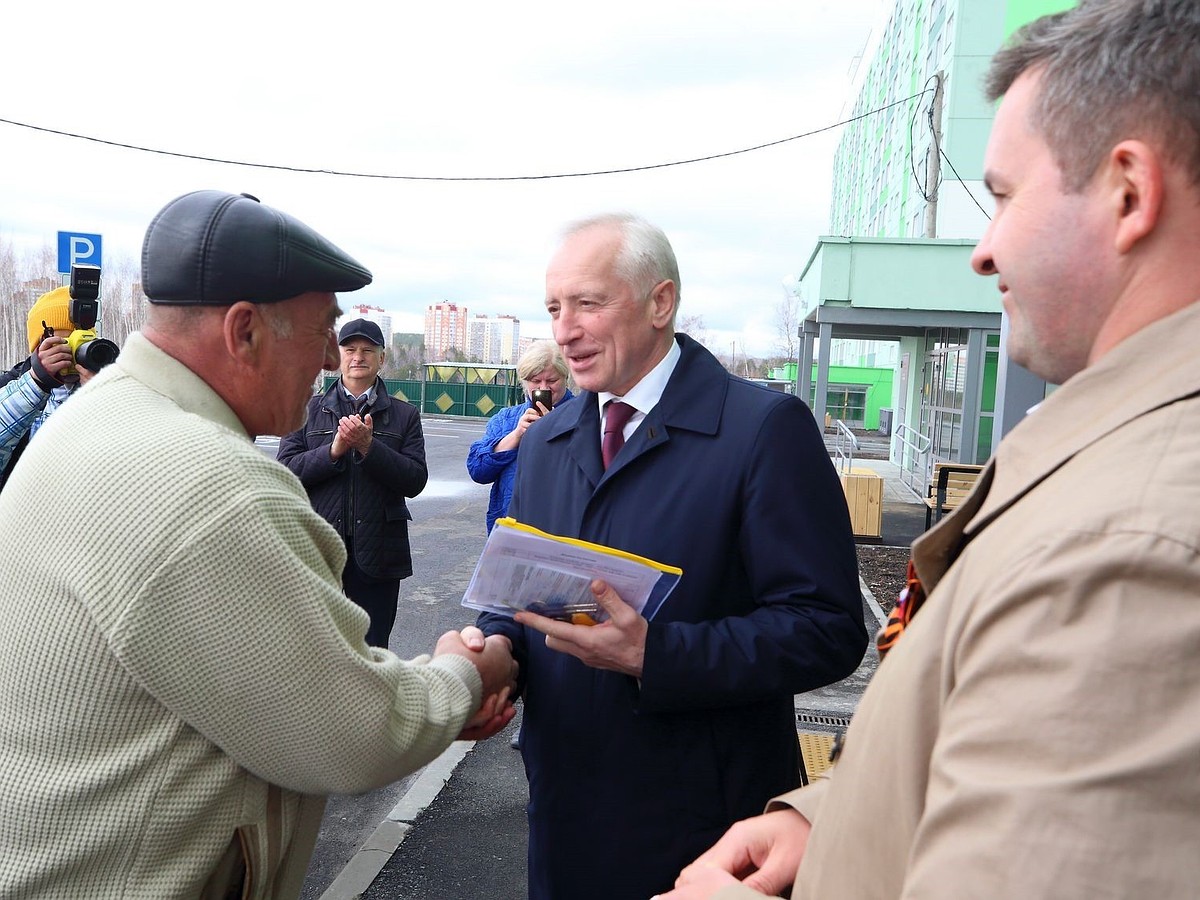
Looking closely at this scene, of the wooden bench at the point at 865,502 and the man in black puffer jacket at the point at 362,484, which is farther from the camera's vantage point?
the wooden bench at the point at 865,502

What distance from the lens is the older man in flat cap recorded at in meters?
1.39

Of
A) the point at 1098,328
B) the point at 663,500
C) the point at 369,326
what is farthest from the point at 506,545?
the point at 369,326

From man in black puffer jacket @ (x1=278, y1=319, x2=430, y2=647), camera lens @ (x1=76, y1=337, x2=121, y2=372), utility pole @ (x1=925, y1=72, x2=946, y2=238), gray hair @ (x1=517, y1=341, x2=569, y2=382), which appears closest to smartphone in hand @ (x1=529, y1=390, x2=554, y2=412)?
gray hair @ (x1=517, y1=341, x2=569, y2=382)

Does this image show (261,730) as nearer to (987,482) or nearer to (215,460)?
(215,460)

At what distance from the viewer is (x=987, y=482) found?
44.9 inches

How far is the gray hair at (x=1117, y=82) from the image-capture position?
0.93 metres

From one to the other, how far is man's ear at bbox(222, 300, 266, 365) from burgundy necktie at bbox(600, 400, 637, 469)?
1086mm

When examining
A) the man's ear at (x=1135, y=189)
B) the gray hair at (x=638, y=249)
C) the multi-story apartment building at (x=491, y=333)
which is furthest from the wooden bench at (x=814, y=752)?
the multi-story apartment building at (x=491, y=333)

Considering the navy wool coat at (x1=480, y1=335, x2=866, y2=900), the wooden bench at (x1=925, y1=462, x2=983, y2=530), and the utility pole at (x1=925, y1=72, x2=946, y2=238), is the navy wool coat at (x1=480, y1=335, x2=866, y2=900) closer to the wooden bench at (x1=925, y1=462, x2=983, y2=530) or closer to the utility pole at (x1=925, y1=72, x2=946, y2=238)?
the wooden bench at (x1=925, y1=462, x2=983, y2=530)

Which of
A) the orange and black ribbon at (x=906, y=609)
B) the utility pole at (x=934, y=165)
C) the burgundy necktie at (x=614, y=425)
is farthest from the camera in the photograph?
the utility pole at (x=934, y=165)

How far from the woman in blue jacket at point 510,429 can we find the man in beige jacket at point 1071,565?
463 centimetres

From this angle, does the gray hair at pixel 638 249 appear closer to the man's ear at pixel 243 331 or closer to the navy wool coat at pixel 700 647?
the navy wool coat at pixel 700 647

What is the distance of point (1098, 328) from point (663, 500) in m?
1.40

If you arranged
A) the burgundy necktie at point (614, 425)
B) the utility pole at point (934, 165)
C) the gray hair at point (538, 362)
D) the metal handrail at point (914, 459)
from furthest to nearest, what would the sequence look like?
1. the metal handrail at point (914, 459)
2. the utility pole at point (934, 165)
3. the gray hair at point (538, 362)
4. the burgundy necktie at point (614, 425)
